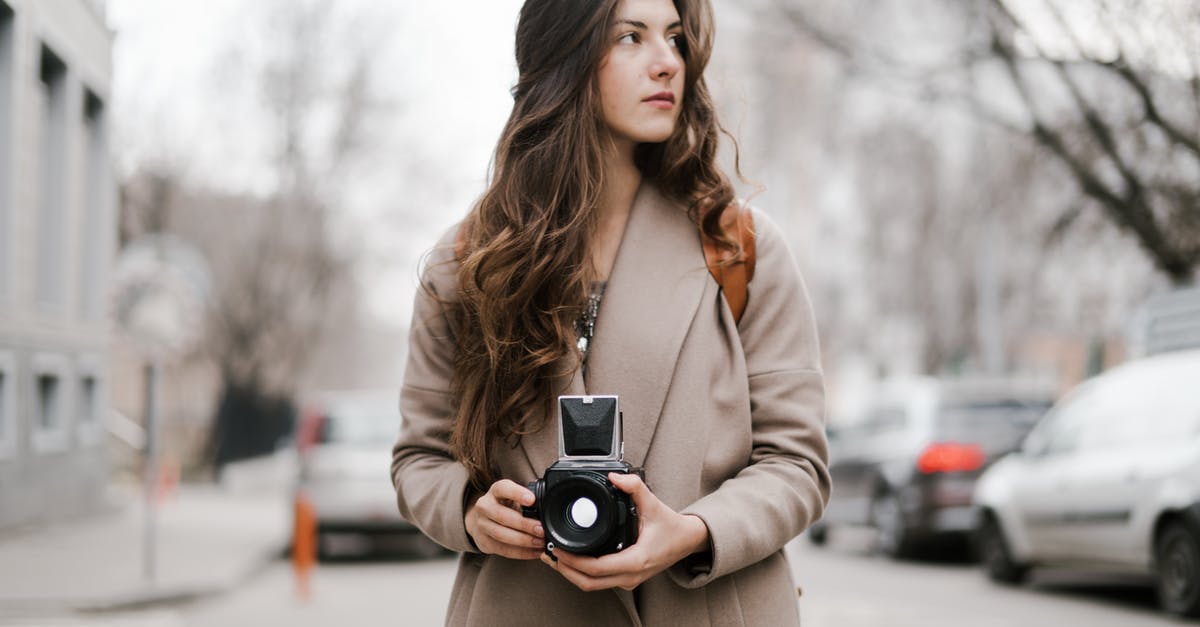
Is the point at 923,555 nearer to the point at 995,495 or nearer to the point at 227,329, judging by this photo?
the point at 995,495

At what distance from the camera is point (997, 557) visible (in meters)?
12.4

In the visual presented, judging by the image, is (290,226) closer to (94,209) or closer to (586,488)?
(94,209)

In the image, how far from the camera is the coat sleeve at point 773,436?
2.15m

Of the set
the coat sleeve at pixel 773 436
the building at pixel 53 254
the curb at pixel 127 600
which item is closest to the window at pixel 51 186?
the building at pixel 53 254

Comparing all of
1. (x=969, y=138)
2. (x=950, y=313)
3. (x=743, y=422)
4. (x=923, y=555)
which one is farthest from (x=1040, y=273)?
(x=743, y=422)

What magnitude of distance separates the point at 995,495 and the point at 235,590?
669 centimetres

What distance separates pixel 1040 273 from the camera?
34562 mm

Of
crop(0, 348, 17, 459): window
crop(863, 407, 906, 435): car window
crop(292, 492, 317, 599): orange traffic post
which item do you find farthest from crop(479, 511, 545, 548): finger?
crop(0, 348, 17, 459): window

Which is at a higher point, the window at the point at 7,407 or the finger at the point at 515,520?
the finger at the point at 515,520

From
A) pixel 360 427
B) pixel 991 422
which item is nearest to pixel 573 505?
pixel 991 422

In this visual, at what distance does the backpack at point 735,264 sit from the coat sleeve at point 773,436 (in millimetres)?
15

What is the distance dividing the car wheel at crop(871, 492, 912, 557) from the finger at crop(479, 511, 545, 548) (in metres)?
12.6

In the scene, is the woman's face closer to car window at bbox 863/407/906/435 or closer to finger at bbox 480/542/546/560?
finger at bbox 480/542/546/560

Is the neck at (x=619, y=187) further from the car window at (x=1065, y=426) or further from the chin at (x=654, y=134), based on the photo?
the car window at (x=1065, y=426)
